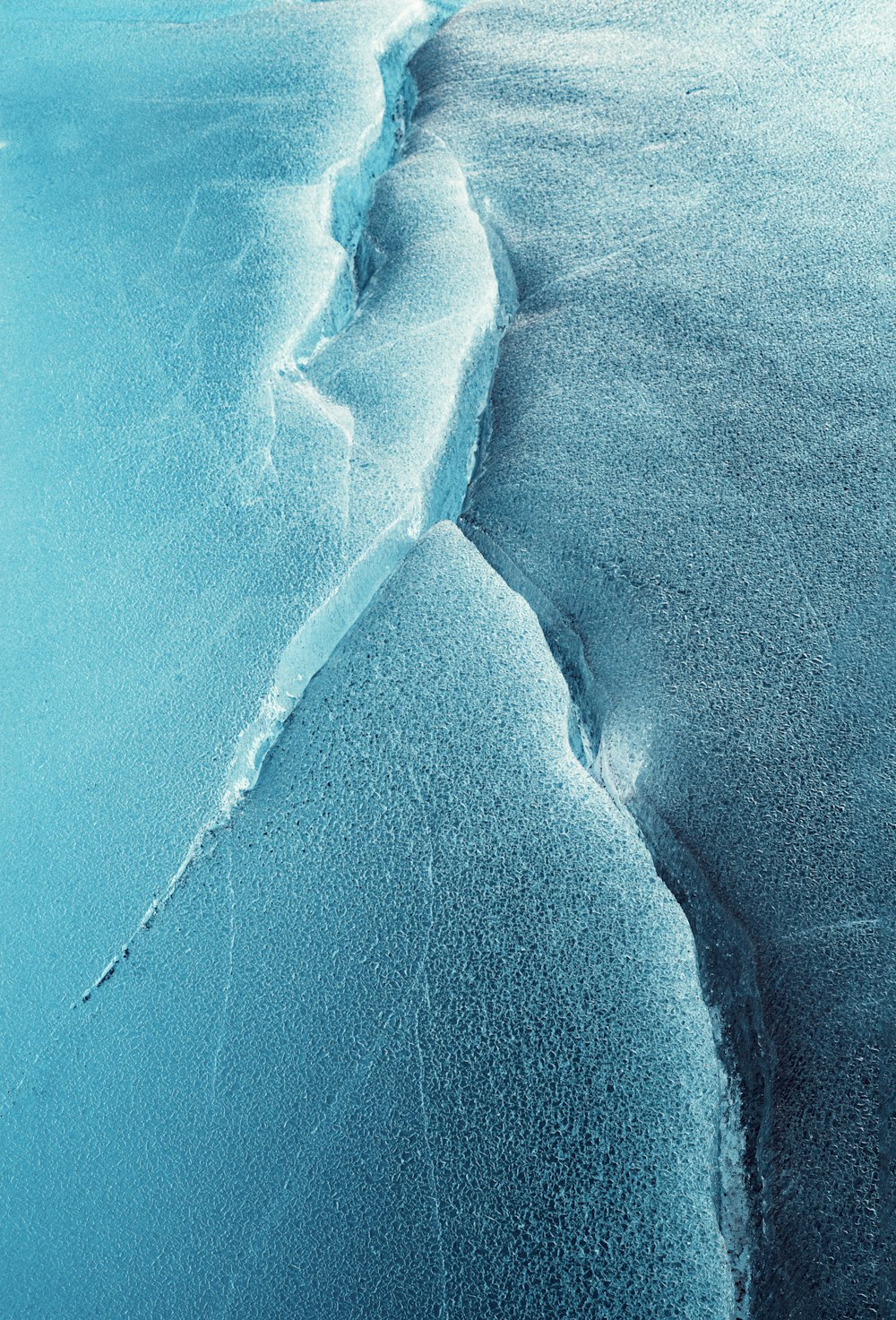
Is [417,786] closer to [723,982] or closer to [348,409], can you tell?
[723,982]

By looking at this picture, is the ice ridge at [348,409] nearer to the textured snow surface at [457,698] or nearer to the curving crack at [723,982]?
the textured snow surface at [457,698]

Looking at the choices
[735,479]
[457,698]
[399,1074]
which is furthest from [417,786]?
[735,479]

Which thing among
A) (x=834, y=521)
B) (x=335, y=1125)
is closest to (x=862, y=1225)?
(x=335, y=1125)

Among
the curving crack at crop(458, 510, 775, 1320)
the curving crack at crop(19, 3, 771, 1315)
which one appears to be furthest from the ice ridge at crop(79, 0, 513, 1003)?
the curving crack at crop(458, 510, 775, 1320)

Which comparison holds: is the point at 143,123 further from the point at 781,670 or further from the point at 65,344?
the point at 781,670

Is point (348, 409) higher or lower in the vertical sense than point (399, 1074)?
higher

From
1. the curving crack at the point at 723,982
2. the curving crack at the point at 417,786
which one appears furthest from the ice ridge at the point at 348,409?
the curving crack at the point at 723,982

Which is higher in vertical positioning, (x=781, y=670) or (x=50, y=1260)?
(x=781, y=670)
